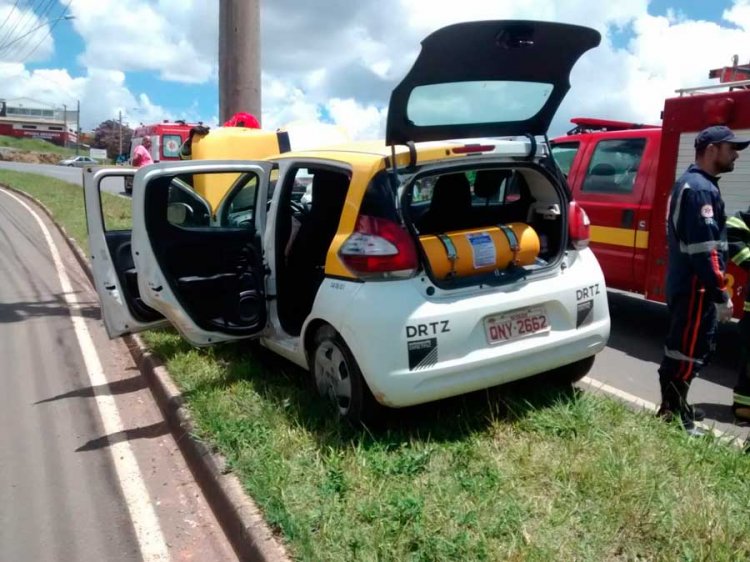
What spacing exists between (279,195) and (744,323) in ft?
10.1

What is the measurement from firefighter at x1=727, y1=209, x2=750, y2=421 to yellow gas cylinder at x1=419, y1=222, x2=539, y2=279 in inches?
52.9

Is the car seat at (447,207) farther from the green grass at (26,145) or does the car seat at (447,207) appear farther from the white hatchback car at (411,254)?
the green grass at (26,145)

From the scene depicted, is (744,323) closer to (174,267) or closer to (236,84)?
(174,267)

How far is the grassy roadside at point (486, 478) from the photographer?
9.05ft

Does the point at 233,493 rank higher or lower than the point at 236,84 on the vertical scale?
lower

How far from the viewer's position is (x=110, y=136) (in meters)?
98.9

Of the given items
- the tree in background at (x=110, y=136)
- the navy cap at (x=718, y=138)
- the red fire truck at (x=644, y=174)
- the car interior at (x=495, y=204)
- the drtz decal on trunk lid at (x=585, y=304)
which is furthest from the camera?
the tree in background at (x=110, y=136)

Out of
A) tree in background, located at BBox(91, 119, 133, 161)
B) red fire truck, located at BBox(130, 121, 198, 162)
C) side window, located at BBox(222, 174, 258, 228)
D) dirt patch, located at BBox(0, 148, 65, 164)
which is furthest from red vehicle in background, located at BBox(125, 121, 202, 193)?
tree in background, located at BBox(91, 119, 133, 161)

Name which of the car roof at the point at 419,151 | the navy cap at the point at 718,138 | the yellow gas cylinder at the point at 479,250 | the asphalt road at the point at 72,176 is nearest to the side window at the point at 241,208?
the car roof at the point at 419,151

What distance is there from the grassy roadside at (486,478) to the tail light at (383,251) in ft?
3.03

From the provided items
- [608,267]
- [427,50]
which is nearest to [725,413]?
[608,267]

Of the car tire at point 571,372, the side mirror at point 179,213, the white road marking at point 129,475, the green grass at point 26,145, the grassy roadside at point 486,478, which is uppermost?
the green grass at point 26,145

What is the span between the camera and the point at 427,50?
3330 mm

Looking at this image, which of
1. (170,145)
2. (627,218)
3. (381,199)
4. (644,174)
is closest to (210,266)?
(381,199)
